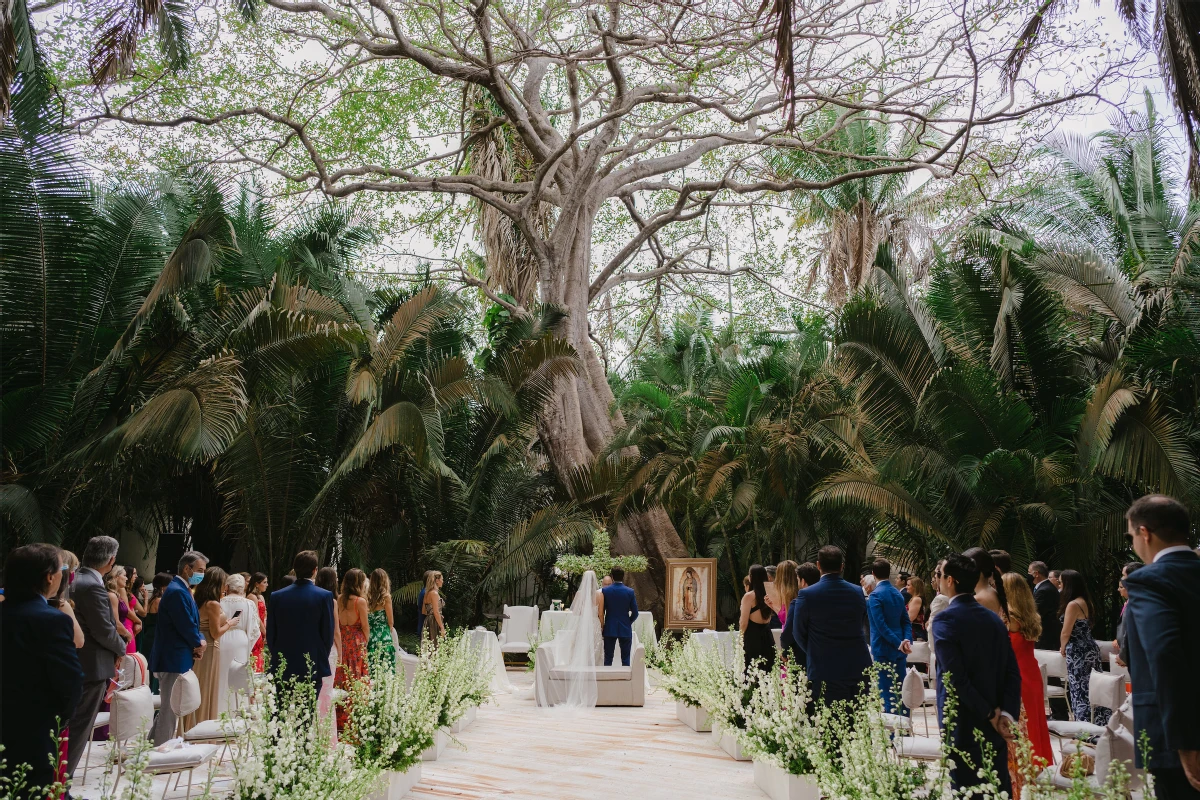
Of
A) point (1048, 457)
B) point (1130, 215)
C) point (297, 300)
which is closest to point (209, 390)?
point (297, 300)

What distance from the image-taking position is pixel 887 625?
792 cm

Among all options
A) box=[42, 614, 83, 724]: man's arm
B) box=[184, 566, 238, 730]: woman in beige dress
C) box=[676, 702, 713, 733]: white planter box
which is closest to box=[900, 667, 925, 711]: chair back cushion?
box=[676, 702, 713, 733]: white planter box

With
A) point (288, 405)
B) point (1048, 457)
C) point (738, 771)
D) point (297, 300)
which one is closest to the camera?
point (738, 771)

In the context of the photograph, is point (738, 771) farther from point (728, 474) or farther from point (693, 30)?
point (693, 30)

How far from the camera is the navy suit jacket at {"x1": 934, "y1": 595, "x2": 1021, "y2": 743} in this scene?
454 cm

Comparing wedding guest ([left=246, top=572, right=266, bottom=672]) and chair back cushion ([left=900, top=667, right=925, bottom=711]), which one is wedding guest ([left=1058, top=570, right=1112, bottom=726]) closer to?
chair back cushion ([left=900, top=667, right=925, bottom=711])

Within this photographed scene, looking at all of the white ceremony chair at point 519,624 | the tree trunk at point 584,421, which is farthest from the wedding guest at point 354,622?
A: the tree trunk at point 584,421

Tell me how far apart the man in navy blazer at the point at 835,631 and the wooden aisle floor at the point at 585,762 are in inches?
45.5

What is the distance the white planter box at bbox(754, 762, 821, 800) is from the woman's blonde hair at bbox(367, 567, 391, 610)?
11.8 ft

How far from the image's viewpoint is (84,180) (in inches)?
390

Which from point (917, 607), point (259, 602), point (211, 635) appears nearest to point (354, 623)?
point (211, 635)

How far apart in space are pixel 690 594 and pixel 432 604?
15.6 ft

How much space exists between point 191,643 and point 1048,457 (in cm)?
846

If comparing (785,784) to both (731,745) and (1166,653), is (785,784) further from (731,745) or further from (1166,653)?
Answer: (1166,653)
